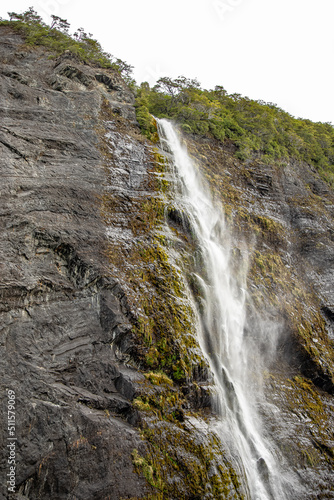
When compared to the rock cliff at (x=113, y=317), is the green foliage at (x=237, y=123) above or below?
above

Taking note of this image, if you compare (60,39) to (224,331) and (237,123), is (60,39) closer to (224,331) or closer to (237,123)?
(237,123)

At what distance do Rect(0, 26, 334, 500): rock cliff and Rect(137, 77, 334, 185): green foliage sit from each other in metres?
4.42

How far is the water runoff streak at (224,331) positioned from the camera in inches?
335

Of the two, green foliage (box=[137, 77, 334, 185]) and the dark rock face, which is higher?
green foliage (box=[137, 77, 334, 185])

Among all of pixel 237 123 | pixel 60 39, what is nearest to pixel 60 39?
pixel 60 39

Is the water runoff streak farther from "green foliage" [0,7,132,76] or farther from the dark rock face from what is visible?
"green foliage" [0,7,132,76]

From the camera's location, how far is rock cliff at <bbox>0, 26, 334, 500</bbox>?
616 cm

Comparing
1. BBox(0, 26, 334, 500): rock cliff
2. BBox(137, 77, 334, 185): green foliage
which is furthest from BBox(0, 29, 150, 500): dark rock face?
BBox(137, 77, 334, 185): green foliage

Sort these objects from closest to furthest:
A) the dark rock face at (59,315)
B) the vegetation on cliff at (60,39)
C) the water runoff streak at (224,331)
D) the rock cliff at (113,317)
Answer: the dark rock face at (59,315)
the rock cliff at (113,317)
the water runoff streak at (224,331)
the vegetation on cliff at (60,39)

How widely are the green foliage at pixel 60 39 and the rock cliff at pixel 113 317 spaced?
2.03 meters

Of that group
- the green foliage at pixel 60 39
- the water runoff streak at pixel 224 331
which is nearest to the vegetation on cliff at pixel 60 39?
the green foliage at pixel 60 39

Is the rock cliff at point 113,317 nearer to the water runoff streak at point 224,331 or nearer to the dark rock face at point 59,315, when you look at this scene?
the dark rock face at point 59,315

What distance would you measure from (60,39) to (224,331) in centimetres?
1997

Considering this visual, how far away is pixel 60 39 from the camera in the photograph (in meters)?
19.7
